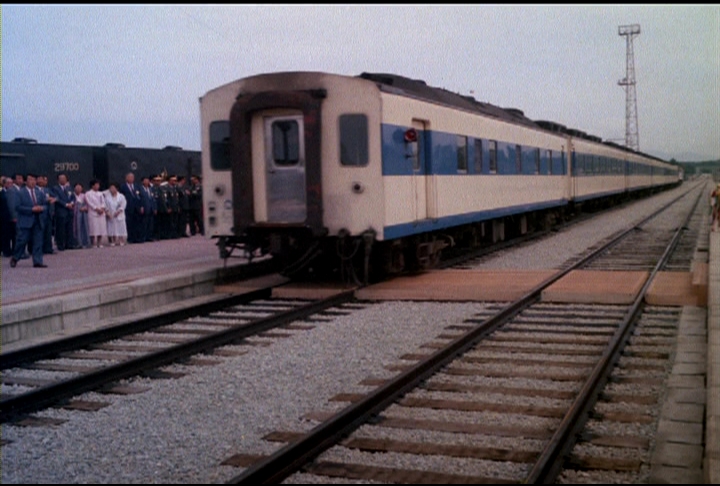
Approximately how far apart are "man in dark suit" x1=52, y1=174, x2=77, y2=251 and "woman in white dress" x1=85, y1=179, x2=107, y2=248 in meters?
0.50

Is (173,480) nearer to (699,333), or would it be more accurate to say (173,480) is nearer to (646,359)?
(646,359)

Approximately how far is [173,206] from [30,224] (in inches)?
295

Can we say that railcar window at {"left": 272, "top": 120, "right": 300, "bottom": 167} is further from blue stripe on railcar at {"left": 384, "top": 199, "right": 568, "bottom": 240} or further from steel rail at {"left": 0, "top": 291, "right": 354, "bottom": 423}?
steel rail at {"left": 0, "top": 291, "right": 354, "bottom": 423}

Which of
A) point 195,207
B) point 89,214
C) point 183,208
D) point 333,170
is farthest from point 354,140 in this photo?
point 195,207

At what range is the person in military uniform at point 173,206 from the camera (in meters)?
21.0

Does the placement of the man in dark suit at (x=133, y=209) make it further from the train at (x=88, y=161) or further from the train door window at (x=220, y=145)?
the train door window at (x=220, y=145)

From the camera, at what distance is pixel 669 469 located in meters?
4.73

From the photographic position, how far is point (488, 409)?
607 cm

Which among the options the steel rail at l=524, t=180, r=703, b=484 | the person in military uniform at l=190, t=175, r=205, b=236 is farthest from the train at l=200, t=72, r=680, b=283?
the person in military uniform at l=190, t=175, r=205, b=236

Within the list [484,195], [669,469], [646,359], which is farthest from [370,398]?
[484,195]

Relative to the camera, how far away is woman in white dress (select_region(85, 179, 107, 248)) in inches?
731

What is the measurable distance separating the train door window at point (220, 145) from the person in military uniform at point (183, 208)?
9.04 metres

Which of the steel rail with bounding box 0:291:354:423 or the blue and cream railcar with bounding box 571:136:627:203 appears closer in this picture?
the steel rail with bounding box 0:291:354:423

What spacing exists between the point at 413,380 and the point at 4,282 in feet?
25.4
